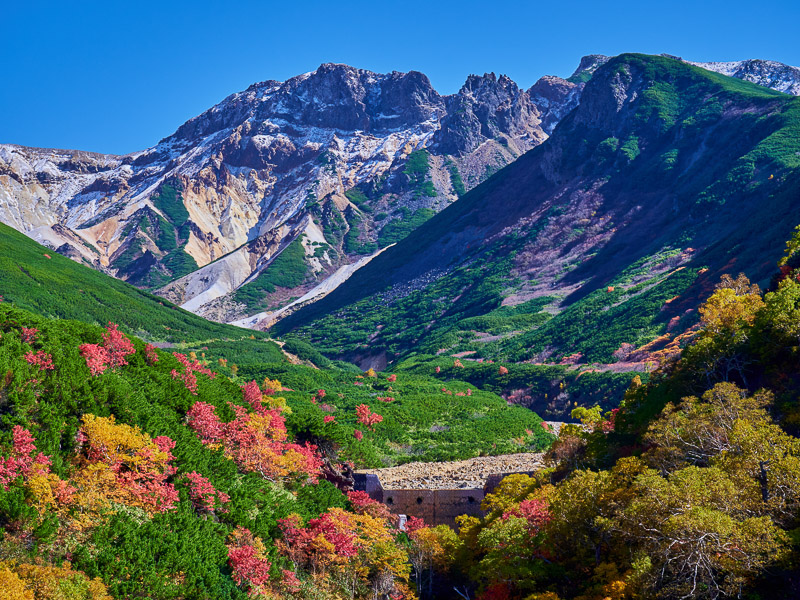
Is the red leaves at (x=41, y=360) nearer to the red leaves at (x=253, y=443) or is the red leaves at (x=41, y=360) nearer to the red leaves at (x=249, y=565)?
the red leaves at (x=253, y=443)

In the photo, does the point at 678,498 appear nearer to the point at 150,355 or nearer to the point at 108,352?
the point at 108,352

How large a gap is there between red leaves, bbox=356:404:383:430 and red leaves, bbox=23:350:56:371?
2903 centimetres

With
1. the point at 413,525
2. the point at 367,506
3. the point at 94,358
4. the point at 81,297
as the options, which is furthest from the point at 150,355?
the point at 81,297

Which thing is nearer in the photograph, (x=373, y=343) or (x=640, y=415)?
(x=640, y=415)

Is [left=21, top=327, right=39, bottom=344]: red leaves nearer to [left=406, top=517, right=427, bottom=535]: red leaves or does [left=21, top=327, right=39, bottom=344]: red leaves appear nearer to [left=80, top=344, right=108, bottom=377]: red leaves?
[left=80, top=344, right=108, bottom=377]: red leaves

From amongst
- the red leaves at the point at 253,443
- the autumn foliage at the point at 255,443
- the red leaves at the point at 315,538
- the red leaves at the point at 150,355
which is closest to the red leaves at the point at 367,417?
the autumn foliage at the point at 255,443

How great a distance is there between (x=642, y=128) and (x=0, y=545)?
463 ft

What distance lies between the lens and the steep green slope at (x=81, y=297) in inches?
2832

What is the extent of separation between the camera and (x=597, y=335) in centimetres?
8206

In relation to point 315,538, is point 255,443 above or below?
above

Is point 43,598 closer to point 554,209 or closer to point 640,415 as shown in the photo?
point 640,415

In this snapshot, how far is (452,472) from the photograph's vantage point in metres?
36.7

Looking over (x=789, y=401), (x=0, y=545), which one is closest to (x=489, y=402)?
(x=789, y=401)

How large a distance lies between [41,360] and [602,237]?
107147mm
